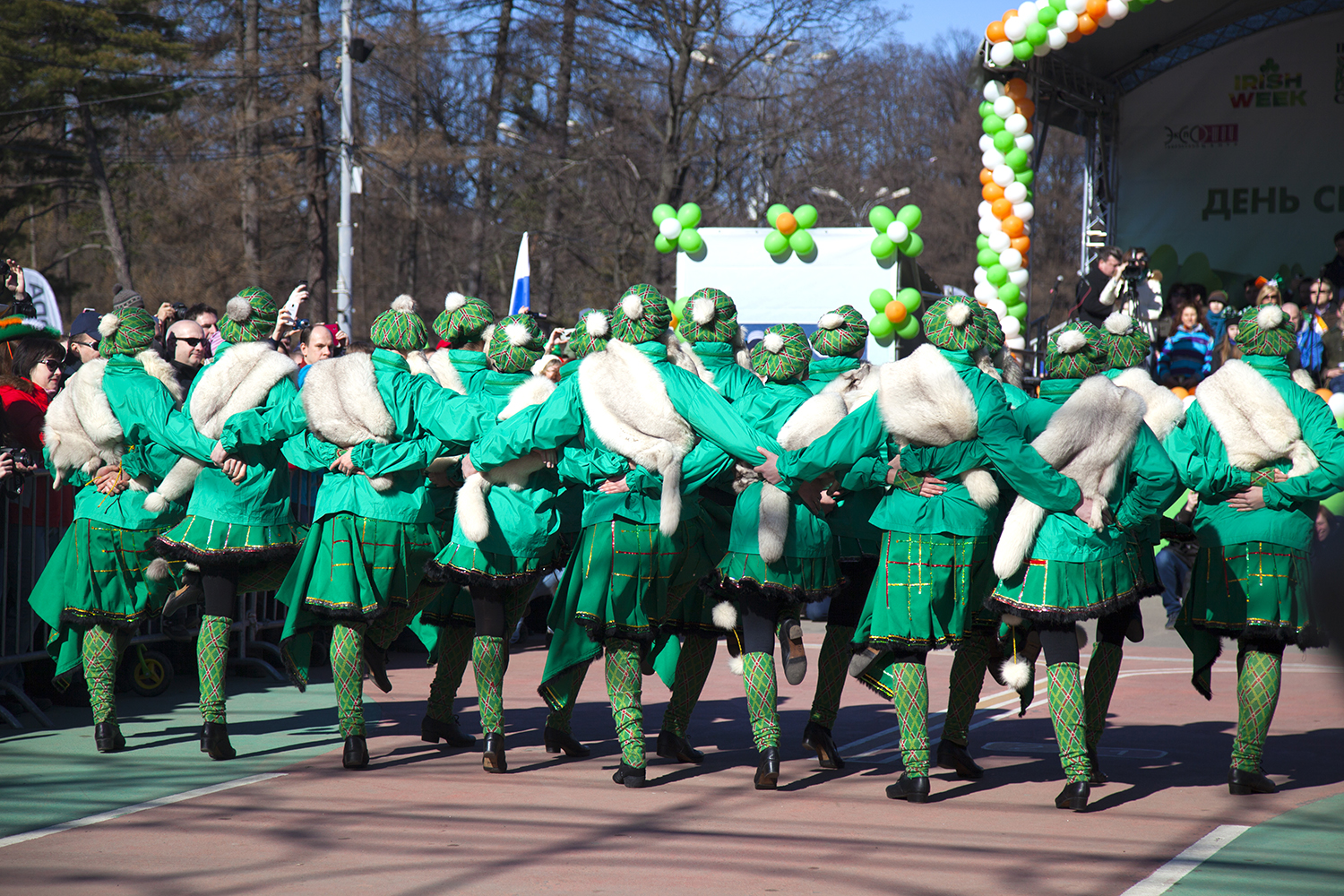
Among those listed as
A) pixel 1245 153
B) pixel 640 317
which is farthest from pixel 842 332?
pixel 1245 153

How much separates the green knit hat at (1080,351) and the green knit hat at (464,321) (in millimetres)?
2439

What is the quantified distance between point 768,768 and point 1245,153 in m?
14.2

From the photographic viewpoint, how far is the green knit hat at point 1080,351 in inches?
203

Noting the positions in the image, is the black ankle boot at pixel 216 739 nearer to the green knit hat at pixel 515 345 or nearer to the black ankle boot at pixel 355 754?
the black ankle boot at pixel 355 754

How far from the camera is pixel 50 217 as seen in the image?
101 feet

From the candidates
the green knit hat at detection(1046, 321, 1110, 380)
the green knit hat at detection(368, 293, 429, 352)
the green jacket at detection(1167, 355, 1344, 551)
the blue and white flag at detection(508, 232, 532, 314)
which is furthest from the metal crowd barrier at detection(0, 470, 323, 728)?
the blue and white flag at detection(508, 232, 532, 314)

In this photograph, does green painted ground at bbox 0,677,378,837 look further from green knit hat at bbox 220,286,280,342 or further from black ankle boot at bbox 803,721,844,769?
black ankle boot at bbox 803,721,844,769

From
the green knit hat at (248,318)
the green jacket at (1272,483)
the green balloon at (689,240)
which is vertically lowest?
the green jacket at (1272,483)

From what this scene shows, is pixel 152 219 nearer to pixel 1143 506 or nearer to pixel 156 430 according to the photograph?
pixel 156 430

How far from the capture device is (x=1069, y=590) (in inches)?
192

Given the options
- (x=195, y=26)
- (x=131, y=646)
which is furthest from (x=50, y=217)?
(x=131, y=646)

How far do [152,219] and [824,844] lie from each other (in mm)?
26140

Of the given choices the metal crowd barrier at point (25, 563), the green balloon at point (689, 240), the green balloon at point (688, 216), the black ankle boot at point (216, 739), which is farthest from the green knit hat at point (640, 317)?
the green balloon at point (689, 240)

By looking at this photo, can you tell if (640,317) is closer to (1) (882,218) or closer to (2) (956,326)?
(2) (956,326)
